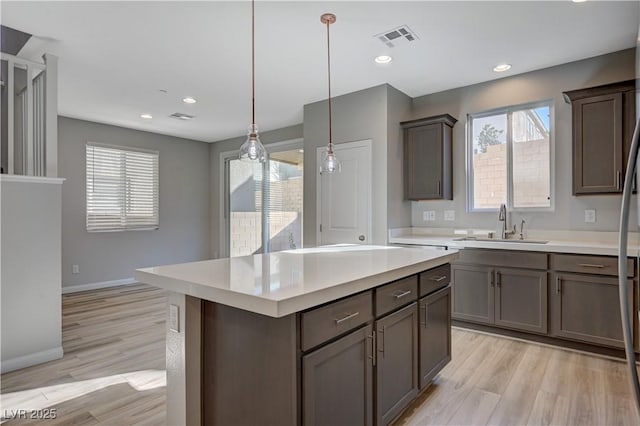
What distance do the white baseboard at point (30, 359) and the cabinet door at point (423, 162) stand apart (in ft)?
12.0

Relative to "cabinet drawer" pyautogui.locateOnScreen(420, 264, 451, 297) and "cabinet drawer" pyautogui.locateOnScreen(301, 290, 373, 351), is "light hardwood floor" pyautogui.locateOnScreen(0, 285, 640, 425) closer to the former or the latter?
"cabinet drawer" pyautogui.locateOnScreen(420, 264, 451, 297)

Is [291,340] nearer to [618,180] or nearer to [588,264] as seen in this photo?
[588,264]

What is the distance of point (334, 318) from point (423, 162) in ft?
9.62

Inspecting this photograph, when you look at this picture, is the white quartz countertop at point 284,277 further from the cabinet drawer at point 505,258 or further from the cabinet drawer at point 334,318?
the cabinet drawer at point 505,258

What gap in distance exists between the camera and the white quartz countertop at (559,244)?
8.91 feet

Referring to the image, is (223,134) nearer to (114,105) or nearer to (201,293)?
(114,105)

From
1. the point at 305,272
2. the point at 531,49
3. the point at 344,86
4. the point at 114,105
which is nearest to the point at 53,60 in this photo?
the point at 114,105

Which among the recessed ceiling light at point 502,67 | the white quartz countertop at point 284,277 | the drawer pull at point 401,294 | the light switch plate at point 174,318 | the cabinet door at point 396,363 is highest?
the recessed ceiling light at point 502,67

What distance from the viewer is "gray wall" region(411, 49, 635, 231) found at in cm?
315

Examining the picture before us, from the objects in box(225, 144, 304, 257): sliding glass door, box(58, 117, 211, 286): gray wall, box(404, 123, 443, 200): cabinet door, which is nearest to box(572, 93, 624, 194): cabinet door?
box(404, 123, 443, 200): cabinet door

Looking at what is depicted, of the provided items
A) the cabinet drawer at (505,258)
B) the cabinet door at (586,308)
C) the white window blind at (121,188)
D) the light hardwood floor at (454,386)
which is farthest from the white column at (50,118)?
the cabinet door at (586,308)

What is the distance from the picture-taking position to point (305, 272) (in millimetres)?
1652

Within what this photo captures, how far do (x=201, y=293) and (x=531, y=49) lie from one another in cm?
336

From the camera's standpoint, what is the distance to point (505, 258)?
3.13 metres
